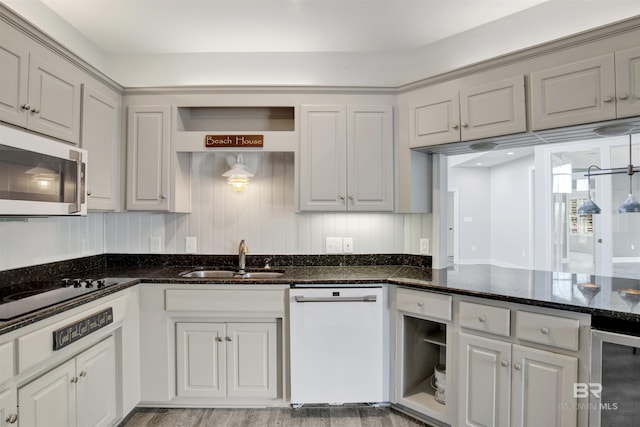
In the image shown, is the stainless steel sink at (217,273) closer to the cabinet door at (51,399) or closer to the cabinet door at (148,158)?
the cabinet door at (148,158)

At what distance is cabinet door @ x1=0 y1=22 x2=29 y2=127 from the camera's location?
4.94ft

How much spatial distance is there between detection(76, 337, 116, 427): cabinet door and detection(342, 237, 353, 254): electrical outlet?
1669mm

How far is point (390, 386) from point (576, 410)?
1.01m

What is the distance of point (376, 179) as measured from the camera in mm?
2406

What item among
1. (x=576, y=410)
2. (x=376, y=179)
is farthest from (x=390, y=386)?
(x=376, y=179)

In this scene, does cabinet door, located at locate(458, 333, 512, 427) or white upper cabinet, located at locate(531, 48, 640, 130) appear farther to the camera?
cabinet door, located at locate(458, 333, 512, 427)

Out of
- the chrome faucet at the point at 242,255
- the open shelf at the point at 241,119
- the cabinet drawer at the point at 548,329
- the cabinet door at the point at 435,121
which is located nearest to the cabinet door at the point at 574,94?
the cabinet door at the point at 435,121

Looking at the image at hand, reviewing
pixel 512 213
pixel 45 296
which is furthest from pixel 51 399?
pixel 512 213

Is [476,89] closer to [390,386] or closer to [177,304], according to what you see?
[390,386]

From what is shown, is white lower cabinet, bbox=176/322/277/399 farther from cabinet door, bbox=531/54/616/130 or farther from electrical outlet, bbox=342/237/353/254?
cabinet door, bbox=531/54/616/130

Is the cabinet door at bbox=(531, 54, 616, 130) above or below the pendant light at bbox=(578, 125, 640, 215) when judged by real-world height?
above

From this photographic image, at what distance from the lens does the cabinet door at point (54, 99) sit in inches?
65.8

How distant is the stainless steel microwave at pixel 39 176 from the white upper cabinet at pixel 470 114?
2.06 meters

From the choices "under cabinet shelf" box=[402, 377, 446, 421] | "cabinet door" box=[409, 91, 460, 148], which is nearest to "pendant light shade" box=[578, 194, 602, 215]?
"cabinet door" box=[409, 91, 460, 148]
